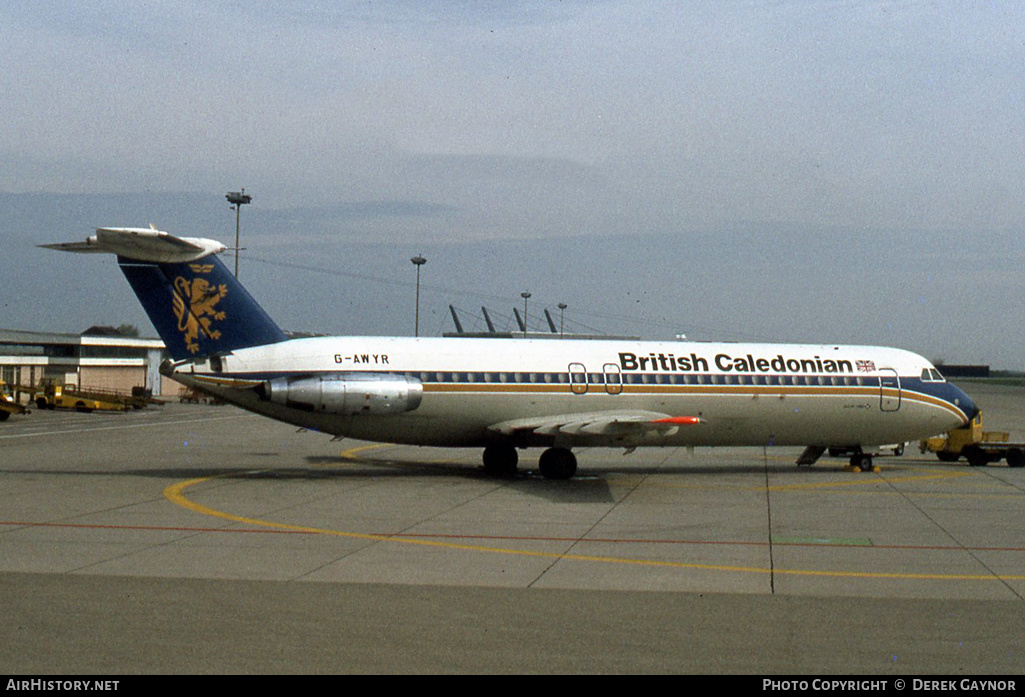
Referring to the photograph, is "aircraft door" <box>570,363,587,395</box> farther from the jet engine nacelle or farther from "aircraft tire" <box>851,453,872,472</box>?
"aircraft tire" <box>851,453,872,472</box>

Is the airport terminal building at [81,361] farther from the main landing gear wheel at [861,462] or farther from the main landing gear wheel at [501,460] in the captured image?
the main landing gear wheel at [861,462]

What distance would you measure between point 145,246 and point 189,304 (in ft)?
5.81

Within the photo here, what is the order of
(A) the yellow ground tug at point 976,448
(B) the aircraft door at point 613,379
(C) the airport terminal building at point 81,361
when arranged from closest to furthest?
(B) the aircraft door at point 613,379 < (A) the yellow ground tug at point 976,448 < (C) the airport terminal building at point 81,361

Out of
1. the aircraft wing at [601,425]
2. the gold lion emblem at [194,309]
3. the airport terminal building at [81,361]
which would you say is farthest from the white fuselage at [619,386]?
the airport terminal building at [81,361]

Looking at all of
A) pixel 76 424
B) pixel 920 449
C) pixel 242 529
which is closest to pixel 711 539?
pixel 242 529

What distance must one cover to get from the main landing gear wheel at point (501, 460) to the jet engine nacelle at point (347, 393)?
329 cm

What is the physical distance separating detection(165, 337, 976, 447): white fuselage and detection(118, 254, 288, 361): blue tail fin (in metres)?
0.43

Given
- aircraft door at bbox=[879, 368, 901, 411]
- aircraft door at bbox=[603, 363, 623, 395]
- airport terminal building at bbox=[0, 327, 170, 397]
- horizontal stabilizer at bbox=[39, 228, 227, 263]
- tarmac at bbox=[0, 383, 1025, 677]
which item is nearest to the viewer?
tarmac at bbox=[0, 383, 1025, 677]

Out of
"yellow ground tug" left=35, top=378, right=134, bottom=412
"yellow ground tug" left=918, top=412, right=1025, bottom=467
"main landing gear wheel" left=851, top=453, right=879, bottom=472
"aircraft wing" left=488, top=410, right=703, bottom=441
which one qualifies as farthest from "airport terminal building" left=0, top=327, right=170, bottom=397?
"yellow ground tug" left=918, top=412, right=1025, bottom=467

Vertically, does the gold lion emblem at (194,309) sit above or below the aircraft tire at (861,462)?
above

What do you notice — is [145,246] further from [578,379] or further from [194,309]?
[578,379]

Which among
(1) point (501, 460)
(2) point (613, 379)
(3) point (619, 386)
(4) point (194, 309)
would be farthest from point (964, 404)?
(4) point (194, 309)

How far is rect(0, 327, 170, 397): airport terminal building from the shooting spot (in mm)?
73312

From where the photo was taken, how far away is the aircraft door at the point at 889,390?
2862cm
